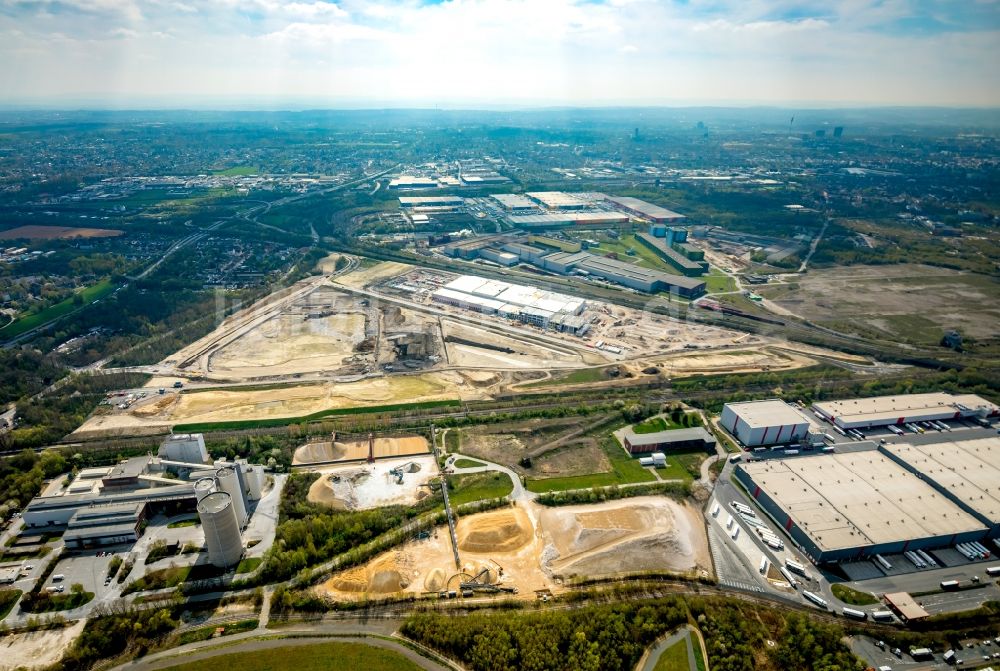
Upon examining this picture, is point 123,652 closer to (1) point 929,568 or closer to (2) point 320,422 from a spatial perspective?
(2) point 320,422

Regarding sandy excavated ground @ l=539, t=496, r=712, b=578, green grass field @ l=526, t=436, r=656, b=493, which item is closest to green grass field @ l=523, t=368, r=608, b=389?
green grass field @ l=526, t=436, r=656, b=493

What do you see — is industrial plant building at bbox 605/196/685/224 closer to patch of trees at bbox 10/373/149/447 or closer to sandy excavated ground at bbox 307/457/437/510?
sandy excavated ground at bbox 307/457/437/510

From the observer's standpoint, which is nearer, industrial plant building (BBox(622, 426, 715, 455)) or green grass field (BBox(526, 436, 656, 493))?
green grass field (BBox(526, 436, 656, 493))

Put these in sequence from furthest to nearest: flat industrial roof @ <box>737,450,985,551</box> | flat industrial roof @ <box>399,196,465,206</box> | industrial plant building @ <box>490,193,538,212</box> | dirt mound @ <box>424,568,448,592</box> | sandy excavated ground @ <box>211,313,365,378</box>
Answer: flat industrial roof @ <box>399,196,465,206</box> → industrial plant building @ <box>490,193,538,212</box> → sandy excavated ground @ <box>211,313,365,378</box> → flat industrial roof @ <box>737,450,985,551</box> → dirt mound @ <box>424,568,448,592</box>

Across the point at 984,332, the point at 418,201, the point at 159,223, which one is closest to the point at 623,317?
the point at 984,332

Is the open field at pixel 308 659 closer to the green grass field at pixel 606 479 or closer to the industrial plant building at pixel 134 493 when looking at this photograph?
the industrial plant building at pixel 134 493

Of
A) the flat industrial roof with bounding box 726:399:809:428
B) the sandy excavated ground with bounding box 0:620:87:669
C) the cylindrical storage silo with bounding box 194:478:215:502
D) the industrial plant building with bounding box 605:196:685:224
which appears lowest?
the sandy excavated ground with bounding box 0:620:87:669

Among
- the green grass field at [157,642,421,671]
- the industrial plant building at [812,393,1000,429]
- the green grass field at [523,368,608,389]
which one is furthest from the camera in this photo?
the green grass field at [523,368,608,389]
